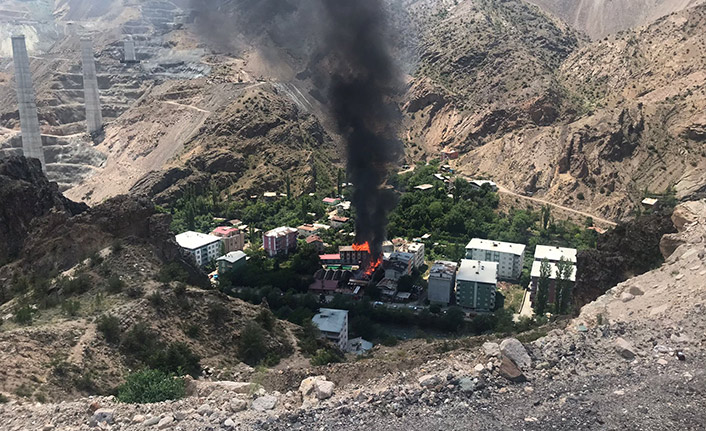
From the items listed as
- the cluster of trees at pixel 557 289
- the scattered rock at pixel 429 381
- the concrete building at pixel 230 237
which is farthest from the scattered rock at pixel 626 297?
the concrete building at pixel 230 237

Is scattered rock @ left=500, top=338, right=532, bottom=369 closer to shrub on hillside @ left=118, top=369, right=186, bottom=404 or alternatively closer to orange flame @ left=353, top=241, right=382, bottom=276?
shrub on hillside @ left=118, top=369, right=186, bottom=404

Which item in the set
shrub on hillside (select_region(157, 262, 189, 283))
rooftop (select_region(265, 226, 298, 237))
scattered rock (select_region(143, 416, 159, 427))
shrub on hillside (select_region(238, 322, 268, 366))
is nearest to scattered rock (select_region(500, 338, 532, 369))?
scattered rock (select_region(143, 416, 159, 427))

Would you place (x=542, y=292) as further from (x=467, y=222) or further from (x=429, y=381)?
(x=429, y=381)

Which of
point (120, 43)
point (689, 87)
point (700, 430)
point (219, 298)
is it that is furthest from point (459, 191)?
point (120, 43)

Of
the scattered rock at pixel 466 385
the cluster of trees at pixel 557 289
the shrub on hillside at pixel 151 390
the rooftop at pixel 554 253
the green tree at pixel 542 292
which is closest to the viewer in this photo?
the scattered rock at pixel 466 385

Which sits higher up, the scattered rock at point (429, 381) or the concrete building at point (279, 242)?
the scattered rock at point (429, 381)

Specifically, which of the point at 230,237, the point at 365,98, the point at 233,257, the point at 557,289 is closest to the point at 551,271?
the point at 557,289

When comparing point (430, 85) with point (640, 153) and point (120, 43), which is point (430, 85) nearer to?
point (640, 153)

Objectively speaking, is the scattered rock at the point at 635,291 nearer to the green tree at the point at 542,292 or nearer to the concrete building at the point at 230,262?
the green tree at the point at 542,292
